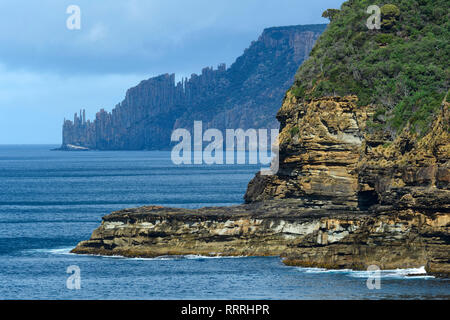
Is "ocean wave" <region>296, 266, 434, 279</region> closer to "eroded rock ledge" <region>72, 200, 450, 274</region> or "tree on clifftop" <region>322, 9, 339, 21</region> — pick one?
"eroded rock ledge" <region>72, 200, 450, 274</region>

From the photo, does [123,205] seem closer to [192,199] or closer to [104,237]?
[192,199]

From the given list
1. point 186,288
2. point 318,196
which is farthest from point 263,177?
point 186,288

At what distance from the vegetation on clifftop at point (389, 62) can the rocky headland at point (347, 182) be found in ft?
0.44

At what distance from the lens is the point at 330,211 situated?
75.2 metres

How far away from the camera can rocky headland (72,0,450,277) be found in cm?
6091

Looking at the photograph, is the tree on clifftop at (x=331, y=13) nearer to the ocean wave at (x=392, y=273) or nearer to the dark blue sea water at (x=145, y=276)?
the dark blue sea water at (x=145, y=276)

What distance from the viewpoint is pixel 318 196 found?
7806 centimetres

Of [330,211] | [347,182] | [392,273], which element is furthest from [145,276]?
[347,182]

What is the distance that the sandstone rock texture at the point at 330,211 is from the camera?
60.3 m

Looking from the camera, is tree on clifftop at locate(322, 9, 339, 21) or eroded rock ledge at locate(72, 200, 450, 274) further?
tree on clifftop at locate(322, 9, 339, 21)

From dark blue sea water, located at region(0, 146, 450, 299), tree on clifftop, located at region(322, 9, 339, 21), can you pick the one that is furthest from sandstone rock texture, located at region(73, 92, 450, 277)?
tree on clifftop, located at region(322, 9, 339, 21)

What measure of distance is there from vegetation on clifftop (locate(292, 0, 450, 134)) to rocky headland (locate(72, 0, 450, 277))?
135mm
